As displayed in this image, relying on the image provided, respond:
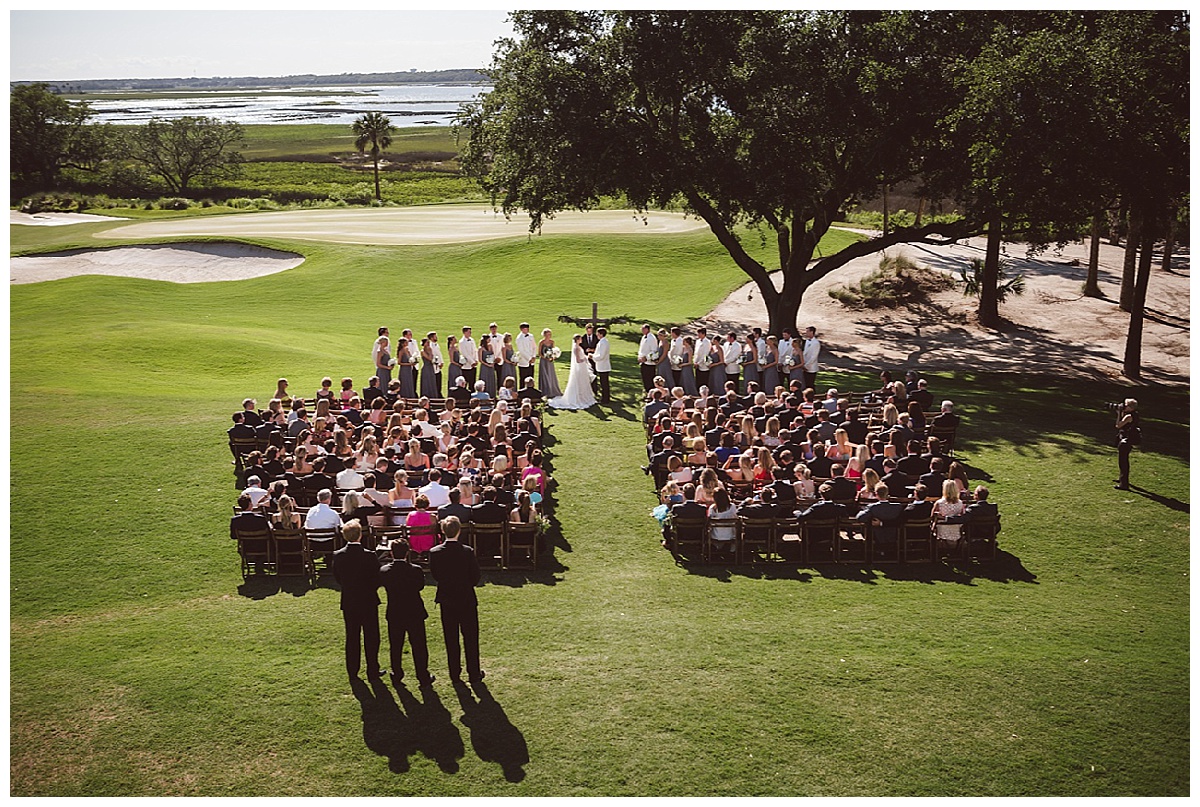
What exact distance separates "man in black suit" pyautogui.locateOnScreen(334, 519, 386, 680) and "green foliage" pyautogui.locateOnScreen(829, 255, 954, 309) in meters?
28.3

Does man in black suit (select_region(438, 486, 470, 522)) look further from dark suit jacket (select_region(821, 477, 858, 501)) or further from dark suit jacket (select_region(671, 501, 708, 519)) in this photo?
dark suit jacket (select_region(821, 477, 858, 501))

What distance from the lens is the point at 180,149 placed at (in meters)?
92.8

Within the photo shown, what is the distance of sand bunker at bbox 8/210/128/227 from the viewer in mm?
54094

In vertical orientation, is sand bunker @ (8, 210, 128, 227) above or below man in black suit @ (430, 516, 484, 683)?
above

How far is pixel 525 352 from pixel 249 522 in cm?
1096

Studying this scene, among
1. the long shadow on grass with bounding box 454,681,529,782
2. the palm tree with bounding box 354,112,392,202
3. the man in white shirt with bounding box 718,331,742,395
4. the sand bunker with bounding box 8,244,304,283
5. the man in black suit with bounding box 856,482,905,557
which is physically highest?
the palm tree with bounding box 354,112,392,202

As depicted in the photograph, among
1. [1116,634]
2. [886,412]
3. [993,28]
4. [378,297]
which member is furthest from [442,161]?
[1116,634]

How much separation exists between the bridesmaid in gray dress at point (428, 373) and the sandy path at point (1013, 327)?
1160cm

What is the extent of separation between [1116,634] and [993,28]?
19.0m

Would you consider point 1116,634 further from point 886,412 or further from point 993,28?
point 993,28

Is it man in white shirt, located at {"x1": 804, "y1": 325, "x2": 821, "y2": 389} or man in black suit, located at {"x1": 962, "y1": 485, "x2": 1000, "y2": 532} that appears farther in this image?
man in white shirt, located at {"x1": 804, "y1": 325, "x2": 821, "y2": 389}

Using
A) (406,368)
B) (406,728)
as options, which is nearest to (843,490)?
(406,728)

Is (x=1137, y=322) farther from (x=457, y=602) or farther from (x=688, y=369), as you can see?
(x=457, y=602)

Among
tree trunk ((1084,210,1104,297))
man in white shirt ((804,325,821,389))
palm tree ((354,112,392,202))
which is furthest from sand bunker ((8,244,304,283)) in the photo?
palm tree ((354,112,392,202))
